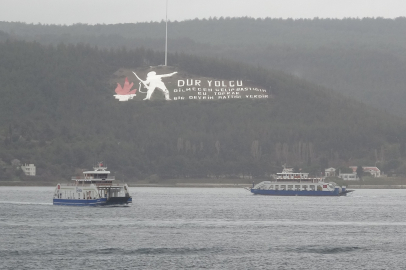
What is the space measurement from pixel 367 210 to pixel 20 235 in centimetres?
9249

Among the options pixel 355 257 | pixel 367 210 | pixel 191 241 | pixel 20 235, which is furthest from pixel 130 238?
pixel 367 210

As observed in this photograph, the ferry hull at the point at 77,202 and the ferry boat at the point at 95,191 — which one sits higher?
the ferry boat at the point at 95,191

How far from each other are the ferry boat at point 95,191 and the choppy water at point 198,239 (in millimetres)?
7027

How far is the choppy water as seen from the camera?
105m

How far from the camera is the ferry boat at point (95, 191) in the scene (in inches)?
7421

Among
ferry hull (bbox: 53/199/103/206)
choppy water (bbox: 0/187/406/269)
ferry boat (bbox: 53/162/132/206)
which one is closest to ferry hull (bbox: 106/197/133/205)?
ferry boat (bbox: 53/162/132/206)

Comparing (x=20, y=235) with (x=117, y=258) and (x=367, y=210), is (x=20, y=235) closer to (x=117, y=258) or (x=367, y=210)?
(x=117, y=258)

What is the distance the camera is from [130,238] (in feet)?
413

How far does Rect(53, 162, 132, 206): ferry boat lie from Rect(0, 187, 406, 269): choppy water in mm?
7027

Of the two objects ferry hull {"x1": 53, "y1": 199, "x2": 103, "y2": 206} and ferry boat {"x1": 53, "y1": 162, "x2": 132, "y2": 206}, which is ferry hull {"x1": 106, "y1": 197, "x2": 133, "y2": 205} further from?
ferry hull {"x1": 53, "y1": 199, "x2": 103, "y2": 206}

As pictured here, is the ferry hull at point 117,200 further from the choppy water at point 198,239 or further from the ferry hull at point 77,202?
the choppy water at point 198,239

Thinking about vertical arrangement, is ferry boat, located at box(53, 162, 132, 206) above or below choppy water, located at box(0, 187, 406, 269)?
above

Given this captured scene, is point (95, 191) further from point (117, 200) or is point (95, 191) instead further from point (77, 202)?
point (77, 202)

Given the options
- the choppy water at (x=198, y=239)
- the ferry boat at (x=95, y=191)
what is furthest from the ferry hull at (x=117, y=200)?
the choppy water at (x=198, y=239)
